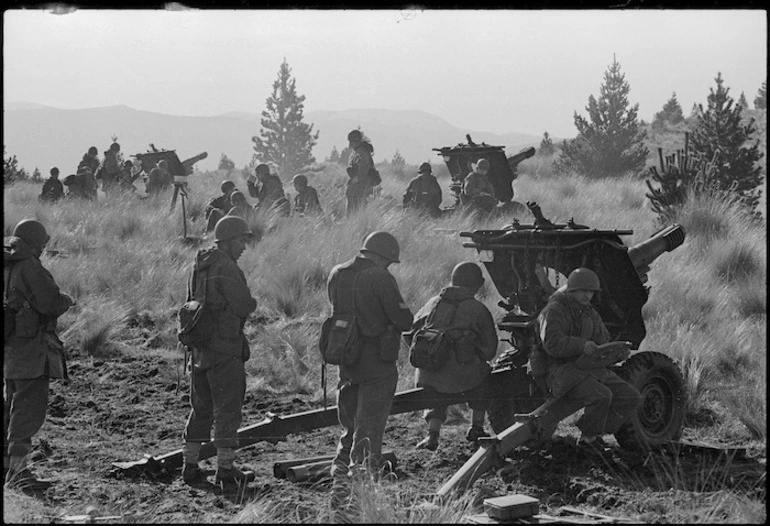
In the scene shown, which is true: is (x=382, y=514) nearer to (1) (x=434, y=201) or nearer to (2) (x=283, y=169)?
(1) (x=434, y=201)

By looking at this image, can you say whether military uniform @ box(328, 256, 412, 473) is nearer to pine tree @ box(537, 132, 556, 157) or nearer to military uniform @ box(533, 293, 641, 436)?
military uniform @ box(533, 293, 641, 436)

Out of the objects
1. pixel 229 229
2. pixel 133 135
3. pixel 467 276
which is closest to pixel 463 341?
pixel 467 276

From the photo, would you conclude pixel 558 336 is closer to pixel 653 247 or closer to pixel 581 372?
pixel 581 372

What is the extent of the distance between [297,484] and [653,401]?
3.23 metres

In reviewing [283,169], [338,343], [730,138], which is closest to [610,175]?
[730,138]

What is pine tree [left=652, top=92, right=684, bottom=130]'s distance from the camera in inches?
1641

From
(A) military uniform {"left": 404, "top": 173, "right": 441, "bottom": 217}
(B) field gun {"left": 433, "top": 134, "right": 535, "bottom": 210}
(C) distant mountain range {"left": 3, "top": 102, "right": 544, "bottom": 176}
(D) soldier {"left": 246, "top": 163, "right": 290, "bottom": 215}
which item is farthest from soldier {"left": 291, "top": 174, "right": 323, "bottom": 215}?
(C) distant mountain range {"left": 3, "top": 102, "right": 544, "bottom": 176}

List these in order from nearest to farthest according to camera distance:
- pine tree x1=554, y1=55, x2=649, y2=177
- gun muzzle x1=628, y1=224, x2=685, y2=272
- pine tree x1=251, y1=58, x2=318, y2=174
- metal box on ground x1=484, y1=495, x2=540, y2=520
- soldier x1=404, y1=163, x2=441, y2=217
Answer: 1. metal box on ground x1=484, y1=495, x2=540, y2=520
2. gun muzzle x1=628, y1=224, x2=685, y2=272
3. soldier x1=404, y1=163, x2=441, y2=217
4. pine tree x1=554, y1=55, x2=649, y2=177
5. pine tree x1=251, y1=58, x2=318, y2=174

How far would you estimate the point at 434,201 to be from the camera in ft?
57.8

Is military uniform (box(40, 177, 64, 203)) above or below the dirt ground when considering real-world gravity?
above

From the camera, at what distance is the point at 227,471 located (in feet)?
25.8

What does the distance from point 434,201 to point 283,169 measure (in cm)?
3109

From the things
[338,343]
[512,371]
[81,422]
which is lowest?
[81,422]

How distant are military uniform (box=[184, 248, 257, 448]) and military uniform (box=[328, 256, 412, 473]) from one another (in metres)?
0.83
